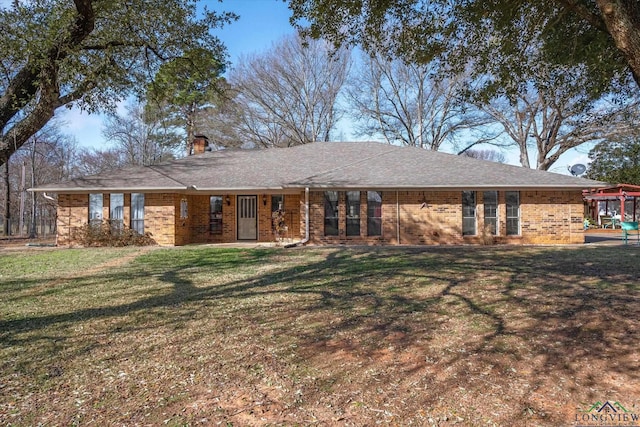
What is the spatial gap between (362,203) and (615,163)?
3086 cm

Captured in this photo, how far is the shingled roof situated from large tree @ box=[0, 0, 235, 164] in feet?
22.4

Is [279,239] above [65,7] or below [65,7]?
below

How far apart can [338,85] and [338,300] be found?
2366 cm

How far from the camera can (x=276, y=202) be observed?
1638 centimetres

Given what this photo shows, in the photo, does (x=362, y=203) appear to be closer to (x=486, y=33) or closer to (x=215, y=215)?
(x=215, y=215)

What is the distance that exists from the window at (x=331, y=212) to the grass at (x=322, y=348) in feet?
23.0

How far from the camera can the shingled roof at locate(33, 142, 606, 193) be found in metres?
14.6

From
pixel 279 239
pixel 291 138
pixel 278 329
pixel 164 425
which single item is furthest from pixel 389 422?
pixel 291 138

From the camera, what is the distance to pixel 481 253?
1165cm

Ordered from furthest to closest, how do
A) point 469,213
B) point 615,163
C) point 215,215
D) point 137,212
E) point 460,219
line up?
1. point 615,163
2. point 215,215
3. point 137,212
4. point 469,213
5. point 460,219

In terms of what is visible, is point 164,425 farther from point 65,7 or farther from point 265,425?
point 65,7

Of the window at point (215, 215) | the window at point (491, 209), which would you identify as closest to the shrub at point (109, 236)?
the window at point (215, 215)

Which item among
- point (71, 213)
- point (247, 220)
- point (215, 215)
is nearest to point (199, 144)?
point (215, 215)

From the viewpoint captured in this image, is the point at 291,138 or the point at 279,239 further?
the point at 291,138
